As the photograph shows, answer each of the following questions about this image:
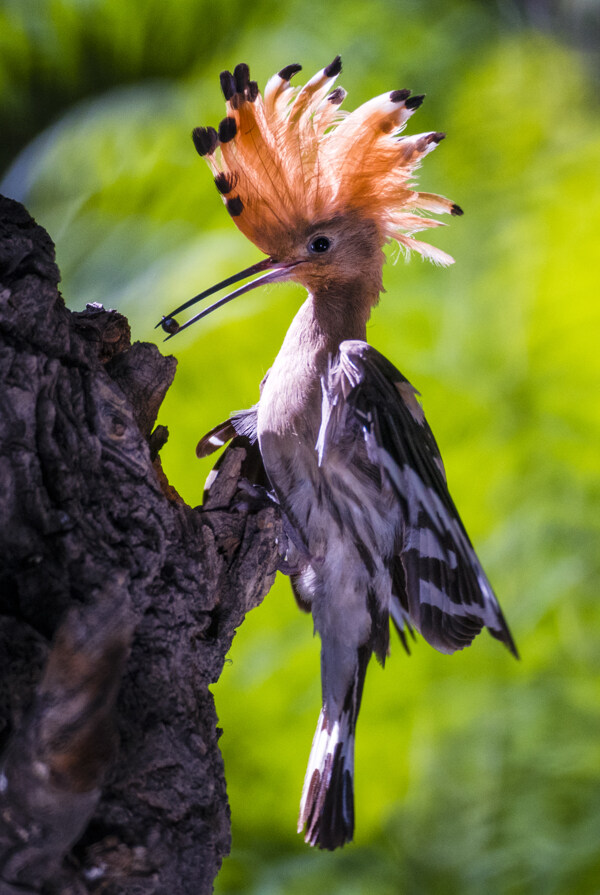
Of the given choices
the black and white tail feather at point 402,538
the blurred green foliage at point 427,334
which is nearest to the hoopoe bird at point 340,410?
the black and white tail feather at point 402,538

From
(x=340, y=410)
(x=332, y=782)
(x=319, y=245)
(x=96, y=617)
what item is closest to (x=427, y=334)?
(x=319, y=245)

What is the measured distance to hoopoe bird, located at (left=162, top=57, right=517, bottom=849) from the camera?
3.26ft

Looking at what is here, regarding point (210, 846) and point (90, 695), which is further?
point (210, 846)

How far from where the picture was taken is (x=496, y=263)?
1.70 meters

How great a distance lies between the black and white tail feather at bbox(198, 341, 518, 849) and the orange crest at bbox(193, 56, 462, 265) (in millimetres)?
235

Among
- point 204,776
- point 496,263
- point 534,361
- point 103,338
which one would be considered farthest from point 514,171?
point 204,776

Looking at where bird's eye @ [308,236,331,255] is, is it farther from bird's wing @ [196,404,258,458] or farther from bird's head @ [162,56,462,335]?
bird's wing @ [196,404,258,458]

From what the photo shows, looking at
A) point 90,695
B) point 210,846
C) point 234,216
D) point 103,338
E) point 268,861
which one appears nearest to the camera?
point 90,695

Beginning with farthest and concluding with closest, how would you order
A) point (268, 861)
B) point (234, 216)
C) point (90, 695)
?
point (268, 861) → point (234, 216) → point (90, 695)

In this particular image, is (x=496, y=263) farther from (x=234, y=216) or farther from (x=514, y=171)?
(x=234, y=216)

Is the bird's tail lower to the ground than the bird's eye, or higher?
lower

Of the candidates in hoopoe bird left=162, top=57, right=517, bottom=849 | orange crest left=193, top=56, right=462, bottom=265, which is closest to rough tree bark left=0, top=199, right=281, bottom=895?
hoopoe bird left=162, top=57, right=517, bottom=849

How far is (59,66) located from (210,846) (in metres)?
1.56

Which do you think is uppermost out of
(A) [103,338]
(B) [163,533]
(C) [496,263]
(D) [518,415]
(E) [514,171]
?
(E) [514,171]
